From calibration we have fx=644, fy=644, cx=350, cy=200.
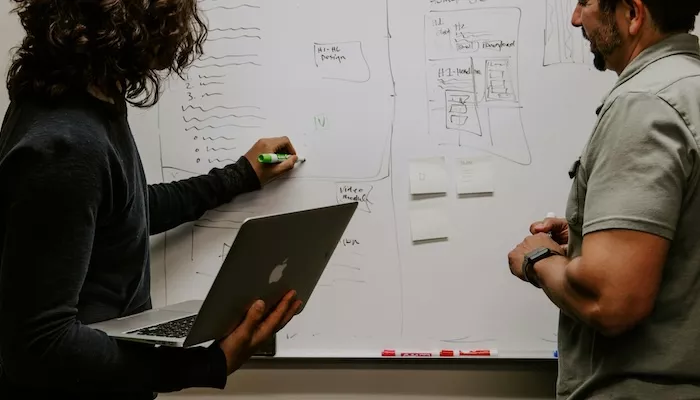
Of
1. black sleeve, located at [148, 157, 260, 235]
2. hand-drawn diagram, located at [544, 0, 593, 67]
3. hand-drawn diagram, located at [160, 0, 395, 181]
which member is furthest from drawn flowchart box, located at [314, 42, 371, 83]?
hand-drawn diagram, located at [544, 0, 593, 67]

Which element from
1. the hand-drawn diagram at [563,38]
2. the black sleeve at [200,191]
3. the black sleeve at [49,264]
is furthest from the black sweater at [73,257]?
the hand-drawn diagram at [563,38]

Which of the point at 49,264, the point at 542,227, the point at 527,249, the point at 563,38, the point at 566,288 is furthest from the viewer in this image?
the point at 563,38

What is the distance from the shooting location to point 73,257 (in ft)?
2.92

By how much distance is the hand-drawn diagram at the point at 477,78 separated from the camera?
59.6 inches

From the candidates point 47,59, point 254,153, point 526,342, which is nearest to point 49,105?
point 47,59

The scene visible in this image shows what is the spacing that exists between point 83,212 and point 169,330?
0.26m

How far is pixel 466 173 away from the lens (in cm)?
154

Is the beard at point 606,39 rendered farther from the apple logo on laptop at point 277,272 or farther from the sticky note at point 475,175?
the apple logo on laptop at point 277,272

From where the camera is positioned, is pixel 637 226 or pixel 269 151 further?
pixel 269 151

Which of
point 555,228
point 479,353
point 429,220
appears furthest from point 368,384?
point 555,228

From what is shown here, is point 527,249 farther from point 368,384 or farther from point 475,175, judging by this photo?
point 368,384

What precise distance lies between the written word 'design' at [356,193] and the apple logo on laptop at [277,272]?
1.72 ft

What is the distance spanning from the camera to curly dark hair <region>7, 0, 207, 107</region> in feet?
3.13

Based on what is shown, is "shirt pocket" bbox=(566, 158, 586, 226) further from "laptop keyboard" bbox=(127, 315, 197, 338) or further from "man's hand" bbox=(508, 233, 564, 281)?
"laptop keyboard" bbox=(127, 315, 197, 338)
